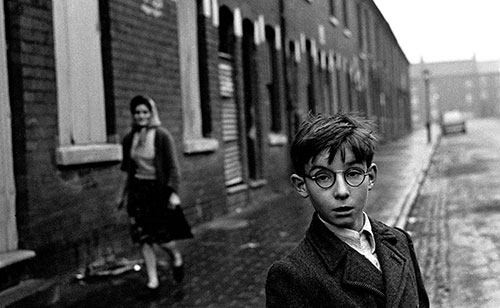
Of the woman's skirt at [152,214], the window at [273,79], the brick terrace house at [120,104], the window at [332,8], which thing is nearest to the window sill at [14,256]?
the brick terrace house at [120,104]

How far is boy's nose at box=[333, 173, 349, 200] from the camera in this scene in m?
2.05

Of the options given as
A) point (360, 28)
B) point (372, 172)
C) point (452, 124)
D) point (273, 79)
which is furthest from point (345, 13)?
point (372, 172)

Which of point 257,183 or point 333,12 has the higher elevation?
point 333,12

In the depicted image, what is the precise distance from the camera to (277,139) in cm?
1612

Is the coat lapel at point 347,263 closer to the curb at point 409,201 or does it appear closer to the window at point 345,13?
the curb at point 409,201

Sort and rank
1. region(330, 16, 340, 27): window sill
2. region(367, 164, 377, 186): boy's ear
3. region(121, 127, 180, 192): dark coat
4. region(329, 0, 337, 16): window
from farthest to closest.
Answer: region(329, 0, 337, 16): window < region(330, 16, 340, 27): window sill < region(121, 127, 180, 192): dark coat < region(367, 164, 377, 186): boy's ear

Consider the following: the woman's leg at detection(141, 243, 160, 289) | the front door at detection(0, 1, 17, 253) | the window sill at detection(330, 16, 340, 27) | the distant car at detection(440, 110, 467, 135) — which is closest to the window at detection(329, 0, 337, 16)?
the window sill at detection(330, 16, 340, 27)

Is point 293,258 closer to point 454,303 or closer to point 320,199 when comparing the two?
point 320,199

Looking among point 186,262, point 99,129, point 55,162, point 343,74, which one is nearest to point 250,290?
point 186,262

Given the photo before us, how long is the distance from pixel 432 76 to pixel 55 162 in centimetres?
11528

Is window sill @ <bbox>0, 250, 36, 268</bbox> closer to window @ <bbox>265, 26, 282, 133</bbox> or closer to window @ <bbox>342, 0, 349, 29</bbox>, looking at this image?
window @ <bbox>265, 26, 282, 133</bbox>

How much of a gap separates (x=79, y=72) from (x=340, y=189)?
6.51 metres

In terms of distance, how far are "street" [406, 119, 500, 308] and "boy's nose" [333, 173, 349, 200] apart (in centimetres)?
416

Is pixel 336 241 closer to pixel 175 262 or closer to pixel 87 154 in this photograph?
pixel 175 262
